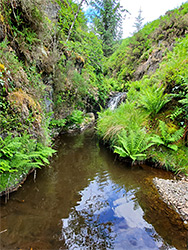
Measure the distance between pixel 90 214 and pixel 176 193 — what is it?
1742 mm

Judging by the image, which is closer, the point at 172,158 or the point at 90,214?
the point at 90,214

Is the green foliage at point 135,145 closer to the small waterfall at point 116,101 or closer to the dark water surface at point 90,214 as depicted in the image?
the dark water surface at point 90,214

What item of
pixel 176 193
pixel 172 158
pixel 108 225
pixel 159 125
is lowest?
pixel 108 225

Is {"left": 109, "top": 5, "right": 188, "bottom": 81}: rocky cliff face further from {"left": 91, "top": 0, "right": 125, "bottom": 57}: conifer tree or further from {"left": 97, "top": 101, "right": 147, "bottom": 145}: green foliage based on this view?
{"left": 97, "top": 101, "right": 147, "bottom": 145}: green foliage

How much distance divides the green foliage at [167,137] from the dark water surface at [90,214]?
2.65ft

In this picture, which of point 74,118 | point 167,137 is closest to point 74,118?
point 74,118

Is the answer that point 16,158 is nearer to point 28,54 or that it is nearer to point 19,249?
point 19,249

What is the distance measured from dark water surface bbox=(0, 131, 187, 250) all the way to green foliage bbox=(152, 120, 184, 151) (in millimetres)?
807

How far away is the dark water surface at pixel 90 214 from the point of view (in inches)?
71.6

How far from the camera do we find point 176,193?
266 centimetres

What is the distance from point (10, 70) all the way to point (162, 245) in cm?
408

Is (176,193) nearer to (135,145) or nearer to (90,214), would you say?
(135,145)

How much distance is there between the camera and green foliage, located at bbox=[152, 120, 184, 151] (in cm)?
375

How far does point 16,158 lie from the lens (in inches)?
94.2
